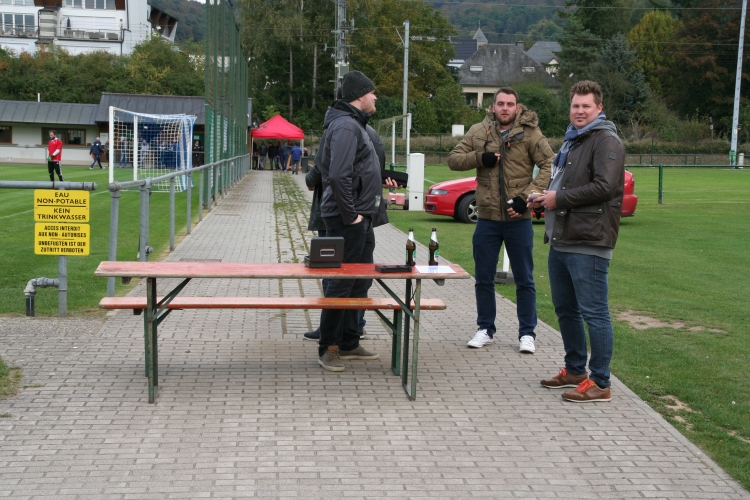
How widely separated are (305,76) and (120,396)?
240 ft

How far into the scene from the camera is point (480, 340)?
6828mm

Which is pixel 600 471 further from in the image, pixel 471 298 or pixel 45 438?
pixel 471 298

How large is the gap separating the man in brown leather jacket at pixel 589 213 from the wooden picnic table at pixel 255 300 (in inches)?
27.1

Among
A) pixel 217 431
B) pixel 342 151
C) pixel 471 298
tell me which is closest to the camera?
pixel 217 431

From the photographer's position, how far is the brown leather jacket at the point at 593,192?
205 inches

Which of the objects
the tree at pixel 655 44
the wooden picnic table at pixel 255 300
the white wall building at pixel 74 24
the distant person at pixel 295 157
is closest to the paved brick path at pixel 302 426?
the wooden picnic table at pixel 255 300

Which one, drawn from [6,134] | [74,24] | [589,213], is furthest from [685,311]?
[74,24]

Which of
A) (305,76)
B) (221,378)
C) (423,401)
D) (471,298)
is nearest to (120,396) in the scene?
(221,378)

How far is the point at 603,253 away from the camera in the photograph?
533 centimetres

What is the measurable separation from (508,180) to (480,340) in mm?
1291

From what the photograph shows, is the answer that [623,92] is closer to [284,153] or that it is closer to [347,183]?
[284,153]

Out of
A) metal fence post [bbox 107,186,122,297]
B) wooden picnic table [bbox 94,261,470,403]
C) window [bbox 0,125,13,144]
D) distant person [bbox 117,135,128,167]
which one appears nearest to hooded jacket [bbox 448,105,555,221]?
wooden picnic table [bbox 94,261,470,403]

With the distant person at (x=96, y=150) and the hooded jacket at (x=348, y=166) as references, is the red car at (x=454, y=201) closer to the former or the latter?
the hooded jacket at (x=348, y=166)

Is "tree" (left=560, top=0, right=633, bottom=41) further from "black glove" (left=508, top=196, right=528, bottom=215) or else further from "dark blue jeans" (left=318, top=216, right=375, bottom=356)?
"dark blue jeans" (left=318, top=216, right=375, bottom=356)
